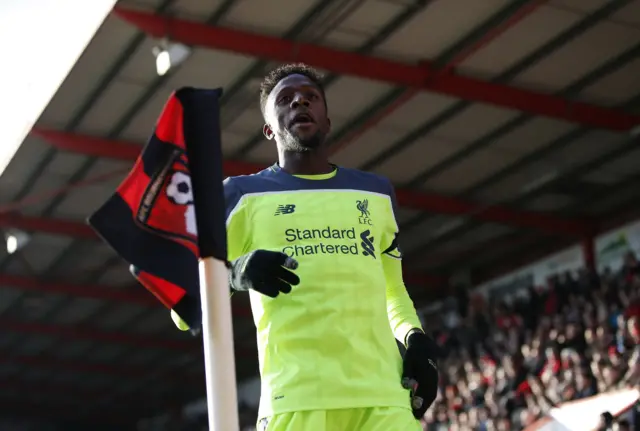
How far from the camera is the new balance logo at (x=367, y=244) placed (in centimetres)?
382

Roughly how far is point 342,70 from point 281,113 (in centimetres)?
1143

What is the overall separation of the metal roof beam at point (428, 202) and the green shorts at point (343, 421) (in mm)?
14730

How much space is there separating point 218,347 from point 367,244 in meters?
1.11

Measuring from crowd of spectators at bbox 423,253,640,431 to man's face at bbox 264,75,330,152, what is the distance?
27.8 ft

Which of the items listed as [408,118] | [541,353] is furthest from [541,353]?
[408,118]

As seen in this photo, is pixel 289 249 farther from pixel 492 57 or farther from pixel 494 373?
pixel 494 373

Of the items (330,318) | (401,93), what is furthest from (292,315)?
(401,93)

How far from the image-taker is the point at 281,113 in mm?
3961

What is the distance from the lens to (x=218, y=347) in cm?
283

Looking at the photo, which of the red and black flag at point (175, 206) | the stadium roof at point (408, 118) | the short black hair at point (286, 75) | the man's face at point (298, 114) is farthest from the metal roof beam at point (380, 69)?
the red and black flag at point (175, 206)

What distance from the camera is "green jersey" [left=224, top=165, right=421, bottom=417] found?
11.9 ft

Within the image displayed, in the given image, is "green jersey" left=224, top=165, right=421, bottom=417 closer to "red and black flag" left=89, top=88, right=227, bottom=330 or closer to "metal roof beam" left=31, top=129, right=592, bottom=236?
"red and black flag" left=89, top=88, right=227, bottom=330

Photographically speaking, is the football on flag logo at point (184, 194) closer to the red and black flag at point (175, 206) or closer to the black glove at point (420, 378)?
the red and black flag at point (175, 206)

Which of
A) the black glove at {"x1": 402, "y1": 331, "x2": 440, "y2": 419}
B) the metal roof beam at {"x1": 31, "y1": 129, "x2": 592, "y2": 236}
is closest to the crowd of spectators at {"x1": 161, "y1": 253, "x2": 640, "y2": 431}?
the metal roof beam at {"x1": 31, "y1": 129, "x2": 592, "y2": 236}
